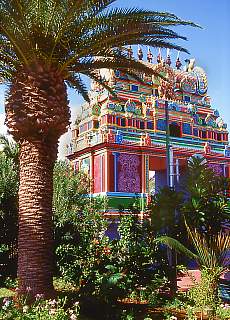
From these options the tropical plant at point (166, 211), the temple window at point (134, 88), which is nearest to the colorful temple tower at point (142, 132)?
the temple window at point (134, 88)

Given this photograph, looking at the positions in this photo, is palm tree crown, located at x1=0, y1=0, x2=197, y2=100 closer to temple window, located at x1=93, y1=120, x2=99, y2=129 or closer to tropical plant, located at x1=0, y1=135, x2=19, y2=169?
tropical plant, located at x1=0, y1=135, x2=19, y2=169

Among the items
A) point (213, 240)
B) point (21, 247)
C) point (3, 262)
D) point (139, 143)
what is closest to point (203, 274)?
point (213, 240)

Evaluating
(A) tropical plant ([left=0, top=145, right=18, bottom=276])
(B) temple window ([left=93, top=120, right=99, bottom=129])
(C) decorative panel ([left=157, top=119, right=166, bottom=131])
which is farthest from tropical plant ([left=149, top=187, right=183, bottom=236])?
(C) decorative panel ([left=157, top=119, right=166, bottom=131])

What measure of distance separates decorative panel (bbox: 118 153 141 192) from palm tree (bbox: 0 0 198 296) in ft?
49.6

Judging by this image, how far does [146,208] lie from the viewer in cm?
972

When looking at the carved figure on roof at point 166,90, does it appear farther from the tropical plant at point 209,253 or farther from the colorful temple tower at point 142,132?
the tropical plant at point 209,253

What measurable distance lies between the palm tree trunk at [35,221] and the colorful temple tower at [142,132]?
43.8 feet

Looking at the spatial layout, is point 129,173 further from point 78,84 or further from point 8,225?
point 78,84

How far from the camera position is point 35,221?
7094 mm

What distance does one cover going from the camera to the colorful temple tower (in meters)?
22.8

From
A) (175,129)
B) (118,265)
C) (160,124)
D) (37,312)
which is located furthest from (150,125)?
(37,312)

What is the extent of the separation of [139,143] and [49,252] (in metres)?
17.0

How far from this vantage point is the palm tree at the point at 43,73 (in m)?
7.00

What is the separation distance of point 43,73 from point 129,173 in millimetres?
15958
